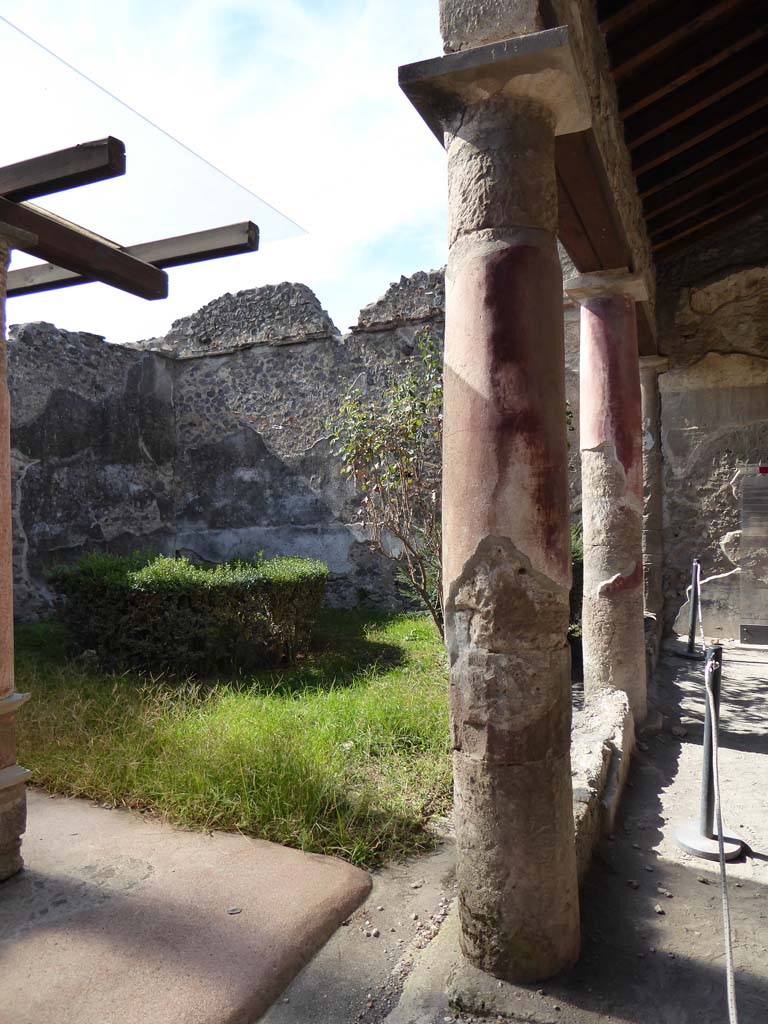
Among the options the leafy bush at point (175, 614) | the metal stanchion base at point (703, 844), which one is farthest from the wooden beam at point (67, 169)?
the leafy bush at point (175, 614)

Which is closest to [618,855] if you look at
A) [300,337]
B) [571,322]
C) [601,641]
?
[601,641]

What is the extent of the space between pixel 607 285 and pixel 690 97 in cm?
98

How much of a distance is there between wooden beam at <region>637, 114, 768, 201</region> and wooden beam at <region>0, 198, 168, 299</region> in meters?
2.99

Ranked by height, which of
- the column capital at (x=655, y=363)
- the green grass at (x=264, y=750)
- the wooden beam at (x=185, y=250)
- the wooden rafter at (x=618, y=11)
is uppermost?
the wooden rafter at (x=618, y=11)

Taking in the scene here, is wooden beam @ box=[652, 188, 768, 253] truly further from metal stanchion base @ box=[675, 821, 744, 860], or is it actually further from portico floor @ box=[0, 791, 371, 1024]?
portico floor @ box=[0, 791, 371, 1024]

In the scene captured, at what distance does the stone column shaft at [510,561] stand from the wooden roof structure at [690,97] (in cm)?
184

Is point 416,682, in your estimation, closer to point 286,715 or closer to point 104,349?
point 286,715

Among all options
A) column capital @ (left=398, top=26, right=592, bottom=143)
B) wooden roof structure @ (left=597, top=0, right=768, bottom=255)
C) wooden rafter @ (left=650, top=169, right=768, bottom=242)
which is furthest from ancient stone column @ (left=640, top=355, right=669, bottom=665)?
column capital @ (left=398, top=26, right=592, bottom=143)

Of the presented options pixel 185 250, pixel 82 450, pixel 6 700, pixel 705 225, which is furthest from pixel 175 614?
pixel 705 225

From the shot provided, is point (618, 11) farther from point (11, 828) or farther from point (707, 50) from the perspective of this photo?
point (11, 828)

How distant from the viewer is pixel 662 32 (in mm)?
3396

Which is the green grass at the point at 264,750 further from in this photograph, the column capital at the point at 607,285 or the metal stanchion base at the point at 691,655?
the column capital at the point at 607,285

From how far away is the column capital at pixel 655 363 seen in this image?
19.9ft

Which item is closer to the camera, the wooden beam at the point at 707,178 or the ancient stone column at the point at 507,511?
→ the ancient stone column at the point at 507,511
